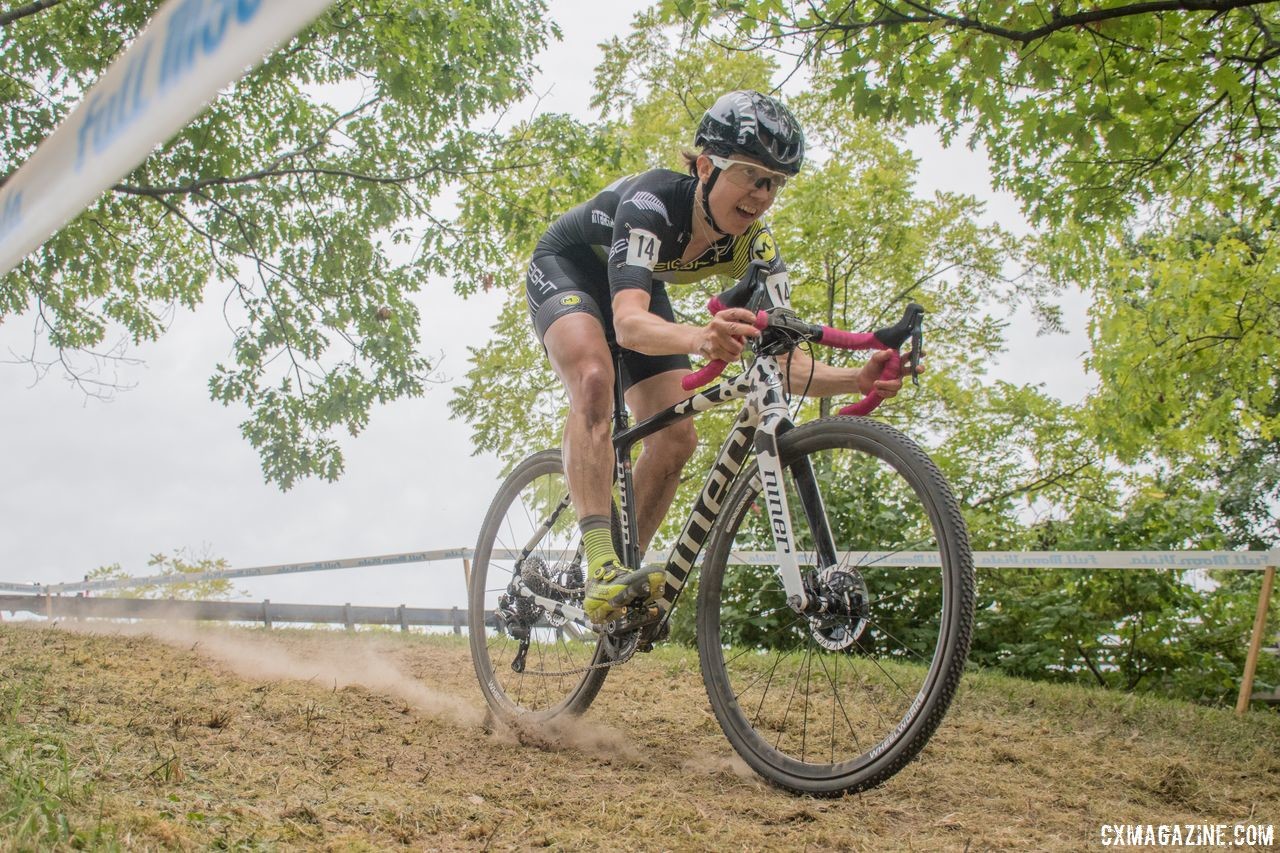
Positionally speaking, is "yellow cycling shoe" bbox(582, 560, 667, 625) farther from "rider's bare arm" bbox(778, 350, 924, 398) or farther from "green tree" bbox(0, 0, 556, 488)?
"green tree" bbox(0, 0, 556, 488)

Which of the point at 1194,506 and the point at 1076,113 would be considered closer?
the point at 1076,113

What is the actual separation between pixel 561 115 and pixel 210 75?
10.6 metres

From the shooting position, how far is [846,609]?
3.20m

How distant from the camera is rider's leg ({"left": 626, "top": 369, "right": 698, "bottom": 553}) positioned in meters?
4.38

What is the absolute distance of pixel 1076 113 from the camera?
20.3ft

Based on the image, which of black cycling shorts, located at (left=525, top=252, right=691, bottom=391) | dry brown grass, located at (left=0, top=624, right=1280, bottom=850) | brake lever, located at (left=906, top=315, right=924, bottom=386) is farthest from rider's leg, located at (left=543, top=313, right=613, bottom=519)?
brake lever, located at (left=906, top=315, right=924, bottom=386)

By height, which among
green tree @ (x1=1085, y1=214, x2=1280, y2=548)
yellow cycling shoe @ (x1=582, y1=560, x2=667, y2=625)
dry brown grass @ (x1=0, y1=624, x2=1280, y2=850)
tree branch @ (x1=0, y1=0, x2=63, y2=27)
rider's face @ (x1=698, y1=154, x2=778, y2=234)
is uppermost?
tree branch @ (x1=0, y1=0, x2=63, y2=27)

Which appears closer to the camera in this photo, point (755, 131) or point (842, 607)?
point (842, 607)

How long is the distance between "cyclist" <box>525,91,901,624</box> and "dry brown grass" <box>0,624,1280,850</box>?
84cm

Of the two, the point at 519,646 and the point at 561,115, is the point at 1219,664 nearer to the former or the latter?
the point at 519,646

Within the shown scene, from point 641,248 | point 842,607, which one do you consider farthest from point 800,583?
point 641,248

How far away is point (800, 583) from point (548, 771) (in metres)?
1.32

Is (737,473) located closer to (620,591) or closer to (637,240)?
(620,591)

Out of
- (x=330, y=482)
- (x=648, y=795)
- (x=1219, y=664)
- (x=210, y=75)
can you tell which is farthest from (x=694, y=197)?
(x=330, y=482)
